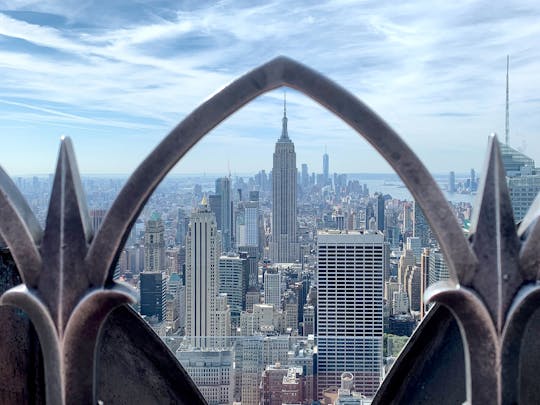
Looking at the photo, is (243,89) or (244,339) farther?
(244,339)

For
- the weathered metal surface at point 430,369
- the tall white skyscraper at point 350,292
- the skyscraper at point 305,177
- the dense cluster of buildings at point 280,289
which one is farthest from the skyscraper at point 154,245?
the weathered metal surface at point 430,369

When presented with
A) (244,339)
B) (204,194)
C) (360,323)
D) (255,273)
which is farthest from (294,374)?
(204,194)

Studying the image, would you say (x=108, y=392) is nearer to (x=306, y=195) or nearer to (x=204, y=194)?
(x=204, y=194)

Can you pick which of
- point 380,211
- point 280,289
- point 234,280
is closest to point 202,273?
point 234,280

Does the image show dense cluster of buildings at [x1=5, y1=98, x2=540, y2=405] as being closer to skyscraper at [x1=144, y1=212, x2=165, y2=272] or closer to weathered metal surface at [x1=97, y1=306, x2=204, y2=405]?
skyscraper at [x1=144, y1=212, x2=165, y2=272]

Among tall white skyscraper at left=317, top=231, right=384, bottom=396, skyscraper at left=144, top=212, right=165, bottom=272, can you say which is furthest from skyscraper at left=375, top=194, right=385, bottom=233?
skyscraper at left=144, top=212, right=165, bottom=272

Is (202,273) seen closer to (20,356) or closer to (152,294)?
(152,294)
